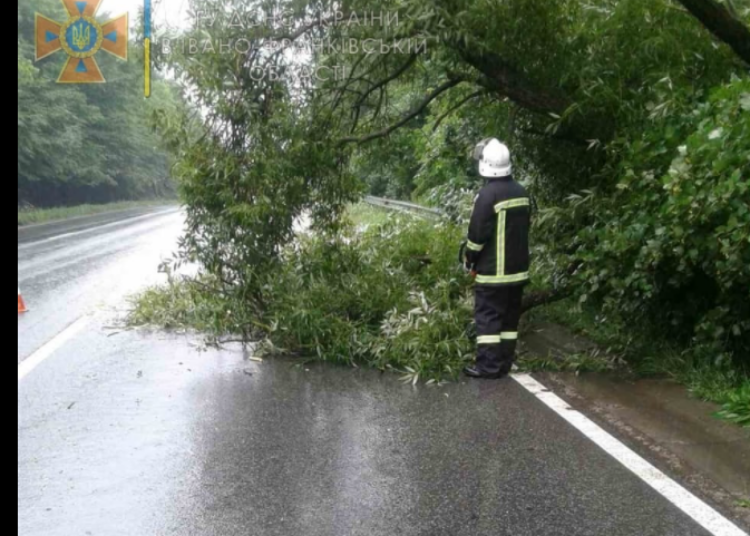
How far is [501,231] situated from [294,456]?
2.74 metres

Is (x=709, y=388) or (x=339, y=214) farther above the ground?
(x=339, y=214)

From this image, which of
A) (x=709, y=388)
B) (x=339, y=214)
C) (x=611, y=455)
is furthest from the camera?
(x=339, y=214)

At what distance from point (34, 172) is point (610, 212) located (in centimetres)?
3418

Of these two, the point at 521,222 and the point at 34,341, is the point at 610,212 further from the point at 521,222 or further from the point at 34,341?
the point at 34,341

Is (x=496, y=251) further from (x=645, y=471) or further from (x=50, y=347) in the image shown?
(x=50, y=347)

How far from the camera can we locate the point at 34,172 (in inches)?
1405

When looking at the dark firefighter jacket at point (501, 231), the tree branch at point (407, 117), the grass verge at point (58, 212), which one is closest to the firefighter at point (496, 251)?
the dark firefighter jacket at point (501, 231)

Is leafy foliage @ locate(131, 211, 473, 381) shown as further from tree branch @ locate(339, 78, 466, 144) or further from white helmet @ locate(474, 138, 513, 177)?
white helmet @ locate(474, 138, 513, 177)

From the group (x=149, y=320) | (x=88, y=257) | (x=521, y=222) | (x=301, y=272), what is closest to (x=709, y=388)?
(x=521, y=222)

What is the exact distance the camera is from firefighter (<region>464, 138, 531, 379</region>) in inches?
259

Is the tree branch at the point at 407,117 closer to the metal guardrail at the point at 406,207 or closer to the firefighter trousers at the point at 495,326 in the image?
the metal guardrail at the point at 406,207

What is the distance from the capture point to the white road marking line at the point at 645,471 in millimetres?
3804

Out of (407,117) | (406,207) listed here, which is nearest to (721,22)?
(407,117)

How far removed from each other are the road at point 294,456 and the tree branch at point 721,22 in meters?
3.22
